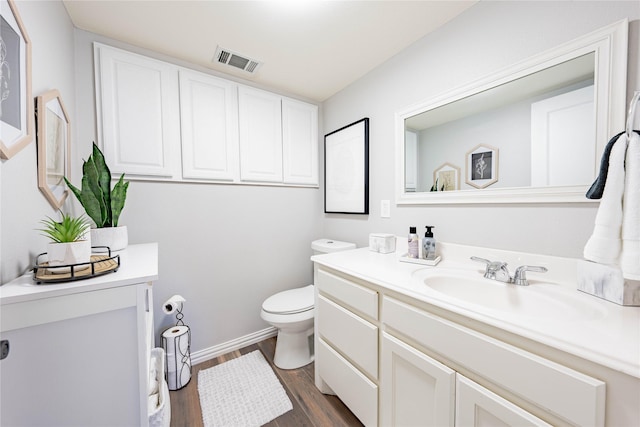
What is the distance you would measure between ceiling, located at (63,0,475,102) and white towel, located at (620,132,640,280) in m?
1.05

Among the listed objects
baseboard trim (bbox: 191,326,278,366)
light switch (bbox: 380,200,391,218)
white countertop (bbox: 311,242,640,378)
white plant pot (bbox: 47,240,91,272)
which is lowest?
baseboard trim (bbox: 191,326,278,366)

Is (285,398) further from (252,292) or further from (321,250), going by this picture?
(321,250)

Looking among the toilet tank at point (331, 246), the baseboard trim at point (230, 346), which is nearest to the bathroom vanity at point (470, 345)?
the toilet tank at point (331, 246)

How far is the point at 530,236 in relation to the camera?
1050 mm

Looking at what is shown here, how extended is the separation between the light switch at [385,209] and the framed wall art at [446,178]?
36 centimetres

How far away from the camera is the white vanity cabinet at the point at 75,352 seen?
1.95 ft

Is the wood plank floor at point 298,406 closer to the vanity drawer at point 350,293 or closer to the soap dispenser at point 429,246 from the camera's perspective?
the vanity drawer at point 350,293

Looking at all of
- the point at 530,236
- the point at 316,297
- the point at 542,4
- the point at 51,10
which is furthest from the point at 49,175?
the point at 542,4

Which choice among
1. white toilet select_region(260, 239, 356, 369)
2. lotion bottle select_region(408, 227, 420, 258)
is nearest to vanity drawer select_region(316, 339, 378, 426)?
white toilet select_region(260, 239, 356, 369)

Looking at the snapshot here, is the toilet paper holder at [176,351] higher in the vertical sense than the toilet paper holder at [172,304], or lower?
lower

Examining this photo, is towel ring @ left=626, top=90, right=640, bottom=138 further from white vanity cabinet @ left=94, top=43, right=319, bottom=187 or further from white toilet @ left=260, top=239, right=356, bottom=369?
white vanity cabinet @ left=94, top=43, right=319, bottom=187

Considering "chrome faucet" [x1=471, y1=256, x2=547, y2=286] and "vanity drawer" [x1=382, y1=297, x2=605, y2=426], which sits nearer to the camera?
"vanity drawer" [x1=382, y1=297, x2=605, y2=426]

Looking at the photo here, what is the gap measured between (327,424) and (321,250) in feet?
3.71

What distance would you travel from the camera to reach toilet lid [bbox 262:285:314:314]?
164 cm
